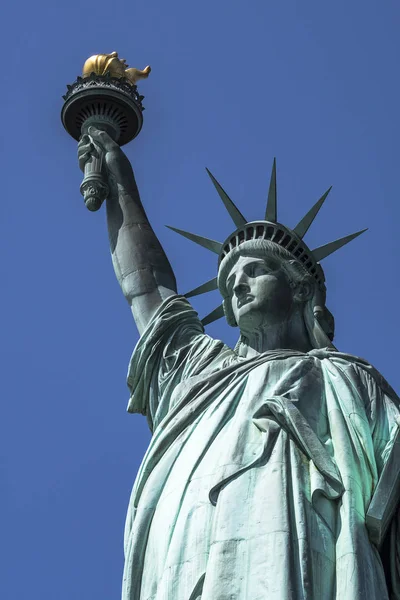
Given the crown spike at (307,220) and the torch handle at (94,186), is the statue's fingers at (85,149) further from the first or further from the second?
the crown spike at (307,220)

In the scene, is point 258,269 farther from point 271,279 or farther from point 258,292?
point 258,292

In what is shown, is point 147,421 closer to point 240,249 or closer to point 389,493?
point 240,249

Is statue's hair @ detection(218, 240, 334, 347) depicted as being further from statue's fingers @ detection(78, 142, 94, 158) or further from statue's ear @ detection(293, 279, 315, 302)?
statue's fingers @ detection(78, 142, 94, 158)

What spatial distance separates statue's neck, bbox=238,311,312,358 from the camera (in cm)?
1532

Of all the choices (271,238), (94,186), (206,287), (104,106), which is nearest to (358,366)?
(271,238)

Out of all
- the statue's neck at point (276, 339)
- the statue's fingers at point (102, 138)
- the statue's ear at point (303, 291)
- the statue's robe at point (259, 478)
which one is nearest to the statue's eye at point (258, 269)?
the statue's ear at point (303, 291)

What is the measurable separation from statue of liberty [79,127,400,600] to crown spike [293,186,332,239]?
2 centimetres

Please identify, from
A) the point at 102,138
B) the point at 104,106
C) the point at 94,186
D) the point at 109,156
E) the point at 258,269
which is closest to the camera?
the point at 258,269

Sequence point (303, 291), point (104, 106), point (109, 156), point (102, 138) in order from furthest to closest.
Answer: point (104, 106), point (102, 138), point (109, 156), point (303, 291)

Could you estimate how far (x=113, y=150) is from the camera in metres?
17.2

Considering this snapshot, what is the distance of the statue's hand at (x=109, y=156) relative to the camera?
1703 centimetres

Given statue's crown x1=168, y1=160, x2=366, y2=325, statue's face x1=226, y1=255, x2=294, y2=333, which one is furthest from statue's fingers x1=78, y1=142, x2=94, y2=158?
statue's face x1=226, y1=255, x2=294, y2=333

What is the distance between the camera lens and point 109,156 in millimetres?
17109

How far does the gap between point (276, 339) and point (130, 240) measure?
188 centimetres
